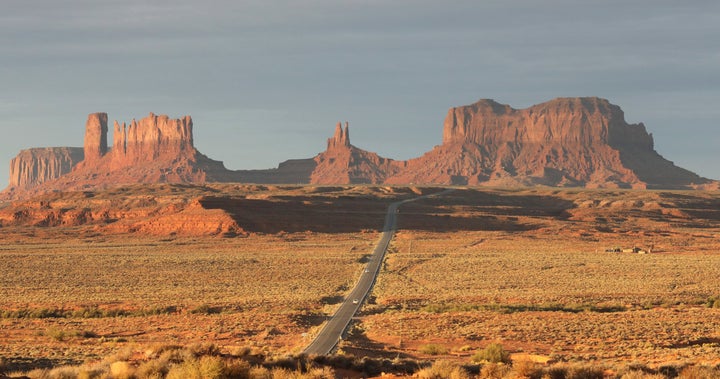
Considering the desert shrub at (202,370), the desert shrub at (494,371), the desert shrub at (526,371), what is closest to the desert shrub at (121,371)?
the desert shrub at (202,370)

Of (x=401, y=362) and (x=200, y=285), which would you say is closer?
(x=401, y=362)

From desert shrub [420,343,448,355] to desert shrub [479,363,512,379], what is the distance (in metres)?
7.73

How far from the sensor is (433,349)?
29469 millimetres

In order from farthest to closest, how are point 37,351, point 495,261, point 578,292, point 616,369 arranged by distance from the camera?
point 495,261 → point 578,292 → point 37,351 → point 616,369

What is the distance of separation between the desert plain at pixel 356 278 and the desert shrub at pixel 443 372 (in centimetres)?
483

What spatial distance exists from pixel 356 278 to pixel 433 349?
30323 millimetres

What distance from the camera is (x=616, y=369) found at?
21406 millimetres

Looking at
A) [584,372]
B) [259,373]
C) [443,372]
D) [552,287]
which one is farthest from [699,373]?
[552,287]

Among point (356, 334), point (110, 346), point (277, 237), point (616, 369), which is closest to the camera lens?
point (616, 369)

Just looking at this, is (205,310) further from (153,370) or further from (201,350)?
(153,370)

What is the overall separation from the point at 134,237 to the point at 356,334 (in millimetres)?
73263

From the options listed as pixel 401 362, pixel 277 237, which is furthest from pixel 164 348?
pixel 277 237

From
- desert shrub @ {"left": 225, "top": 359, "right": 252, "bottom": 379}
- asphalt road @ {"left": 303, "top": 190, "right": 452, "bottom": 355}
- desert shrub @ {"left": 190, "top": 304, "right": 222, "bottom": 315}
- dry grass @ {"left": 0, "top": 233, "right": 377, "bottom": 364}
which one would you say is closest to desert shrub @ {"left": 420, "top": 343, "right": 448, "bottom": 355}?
asphalt road @ {"left": 303, "top": 190, "right": 452, "bottom": 355}

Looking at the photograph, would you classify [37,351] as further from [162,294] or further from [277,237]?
[277,237]
